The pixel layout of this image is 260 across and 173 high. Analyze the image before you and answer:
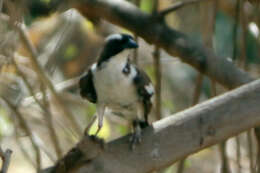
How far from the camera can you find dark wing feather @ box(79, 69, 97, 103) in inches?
96.1

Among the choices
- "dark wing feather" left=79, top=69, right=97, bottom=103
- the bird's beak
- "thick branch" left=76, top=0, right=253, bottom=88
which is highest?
the bird's beak

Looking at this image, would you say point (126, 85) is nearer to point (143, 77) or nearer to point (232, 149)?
point (143, 77)

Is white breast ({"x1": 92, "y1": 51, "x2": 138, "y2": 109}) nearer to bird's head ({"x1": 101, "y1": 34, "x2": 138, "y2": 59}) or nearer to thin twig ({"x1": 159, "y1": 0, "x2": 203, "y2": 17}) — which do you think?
bird's head ({"x1": 101, "y1": 34, "x2": 138, "y2": 59})

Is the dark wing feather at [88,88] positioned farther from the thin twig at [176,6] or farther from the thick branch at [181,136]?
the thick branch at [181,136]

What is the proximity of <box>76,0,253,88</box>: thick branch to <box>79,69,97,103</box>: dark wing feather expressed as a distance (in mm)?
356

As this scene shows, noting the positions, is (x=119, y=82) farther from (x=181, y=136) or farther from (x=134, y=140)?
(x=181, y=136)

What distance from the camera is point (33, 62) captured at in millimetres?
2775

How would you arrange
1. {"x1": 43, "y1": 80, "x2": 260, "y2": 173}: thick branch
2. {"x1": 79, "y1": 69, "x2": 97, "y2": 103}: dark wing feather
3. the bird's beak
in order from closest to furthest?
{"x1": 43, "y1": 80, "x2": 260, "y2": 173}: thick branch
the bird's beak
{"x1": 79, "y1": 69, "x2": 97, "y2": 103}: dark wing feather

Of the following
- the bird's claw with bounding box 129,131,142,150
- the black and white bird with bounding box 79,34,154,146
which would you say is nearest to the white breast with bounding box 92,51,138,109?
the black and white bird with bounding box 79,34,154,146

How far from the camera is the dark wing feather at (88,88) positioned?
2.44 meters

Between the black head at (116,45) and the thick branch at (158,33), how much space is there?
26 cm

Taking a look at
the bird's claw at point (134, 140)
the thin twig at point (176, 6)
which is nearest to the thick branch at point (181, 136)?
the bird's claw at point (134, 140)

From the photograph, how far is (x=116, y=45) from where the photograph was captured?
236 centimetres

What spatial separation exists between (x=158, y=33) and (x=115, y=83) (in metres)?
0.40
